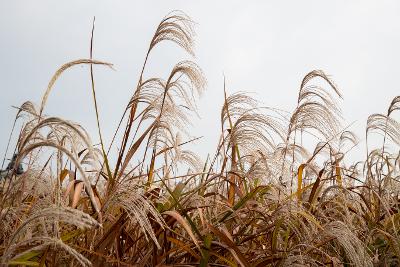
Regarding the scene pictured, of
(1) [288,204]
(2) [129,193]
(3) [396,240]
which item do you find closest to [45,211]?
(2) [129,193]

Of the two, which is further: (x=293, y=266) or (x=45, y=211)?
(x=293, y=266)

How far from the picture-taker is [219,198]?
337cm

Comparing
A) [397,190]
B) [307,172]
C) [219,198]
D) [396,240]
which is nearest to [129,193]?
[219,198]


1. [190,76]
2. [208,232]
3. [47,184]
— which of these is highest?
[190,76]

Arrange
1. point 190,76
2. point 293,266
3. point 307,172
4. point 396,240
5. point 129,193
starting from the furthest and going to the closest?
1. point 307,172
2. point 396,240
3. point 190,76
4. point 293,266
5. point 129,193

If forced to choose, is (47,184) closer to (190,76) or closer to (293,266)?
(190,76)

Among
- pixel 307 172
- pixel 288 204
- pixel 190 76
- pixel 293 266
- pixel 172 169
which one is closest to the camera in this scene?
pixel 293 266

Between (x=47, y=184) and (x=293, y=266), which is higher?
(x=47, y=184)

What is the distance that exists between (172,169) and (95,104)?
1.35 meters

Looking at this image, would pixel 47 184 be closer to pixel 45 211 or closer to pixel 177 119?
pixel 177 119

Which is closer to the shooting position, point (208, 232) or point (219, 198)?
point (208, 232)

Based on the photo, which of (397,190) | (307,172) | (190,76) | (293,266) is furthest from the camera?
(307,172)

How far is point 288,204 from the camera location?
108 inches

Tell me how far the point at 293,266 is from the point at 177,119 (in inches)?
44.5
